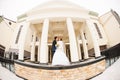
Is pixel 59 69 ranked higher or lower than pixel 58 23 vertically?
lower

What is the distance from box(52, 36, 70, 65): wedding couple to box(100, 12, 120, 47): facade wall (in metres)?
0.40

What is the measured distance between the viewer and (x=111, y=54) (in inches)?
59.7

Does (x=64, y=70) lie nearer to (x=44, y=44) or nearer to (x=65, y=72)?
(x=65, y=72)

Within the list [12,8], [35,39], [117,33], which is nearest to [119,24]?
[117,33]

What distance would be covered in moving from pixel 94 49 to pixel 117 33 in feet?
0.77

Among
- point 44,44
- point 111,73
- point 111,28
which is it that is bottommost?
point 111,73

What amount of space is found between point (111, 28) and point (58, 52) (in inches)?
19.6

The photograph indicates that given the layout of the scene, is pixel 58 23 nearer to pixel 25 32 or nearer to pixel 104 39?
pixel 25 32

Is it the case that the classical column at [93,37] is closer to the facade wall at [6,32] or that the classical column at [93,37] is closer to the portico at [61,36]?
the portico at [61,36]

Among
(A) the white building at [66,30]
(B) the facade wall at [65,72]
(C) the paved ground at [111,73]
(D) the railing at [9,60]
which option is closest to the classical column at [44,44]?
(A) the white building at [66,30]

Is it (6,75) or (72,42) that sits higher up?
(72,42)

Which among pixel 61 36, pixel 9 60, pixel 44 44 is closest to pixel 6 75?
pixel 9 60

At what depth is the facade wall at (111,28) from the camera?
1471 mm

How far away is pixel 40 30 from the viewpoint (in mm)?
1574
